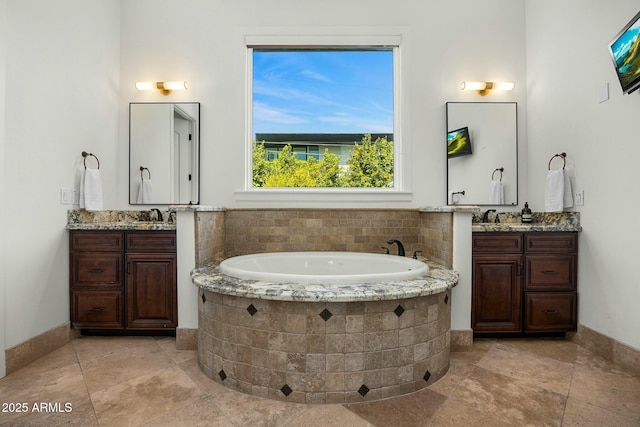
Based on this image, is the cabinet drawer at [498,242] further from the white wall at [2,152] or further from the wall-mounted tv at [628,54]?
the white wall at [2,152]

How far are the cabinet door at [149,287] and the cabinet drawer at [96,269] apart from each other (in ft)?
0.31

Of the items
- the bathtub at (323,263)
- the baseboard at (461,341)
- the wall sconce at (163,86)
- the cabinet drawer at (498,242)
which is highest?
the wall sconce at (163,86)

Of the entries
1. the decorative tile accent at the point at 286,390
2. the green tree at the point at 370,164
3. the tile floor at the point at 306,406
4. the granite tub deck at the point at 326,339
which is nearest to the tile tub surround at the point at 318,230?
the green tree at the point at 370,164

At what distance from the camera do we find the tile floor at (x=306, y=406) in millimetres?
1498

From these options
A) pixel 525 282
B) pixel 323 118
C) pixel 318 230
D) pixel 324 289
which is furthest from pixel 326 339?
pixel 323 118

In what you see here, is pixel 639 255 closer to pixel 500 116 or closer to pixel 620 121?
pixel 620 121

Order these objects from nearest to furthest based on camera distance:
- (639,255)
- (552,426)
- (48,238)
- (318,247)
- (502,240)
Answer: (552,426) → (639,255) → (48,238) → (502,240) → (318,247)

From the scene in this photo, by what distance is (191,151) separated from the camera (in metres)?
2.98

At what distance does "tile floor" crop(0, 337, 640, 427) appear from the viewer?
1.50 meters

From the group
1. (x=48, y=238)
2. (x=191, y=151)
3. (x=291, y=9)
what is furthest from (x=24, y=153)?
(x=291, y=9)

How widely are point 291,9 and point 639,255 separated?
10.6 feet

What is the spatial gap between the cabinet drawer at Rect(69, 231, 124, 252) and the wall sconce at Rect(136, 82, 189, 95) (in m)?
1.38

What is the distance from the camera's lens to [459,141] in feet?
9.73

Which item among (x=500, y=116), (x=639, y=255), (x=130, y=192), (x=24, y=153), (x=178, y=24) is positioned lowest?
(x=639, y=255)
